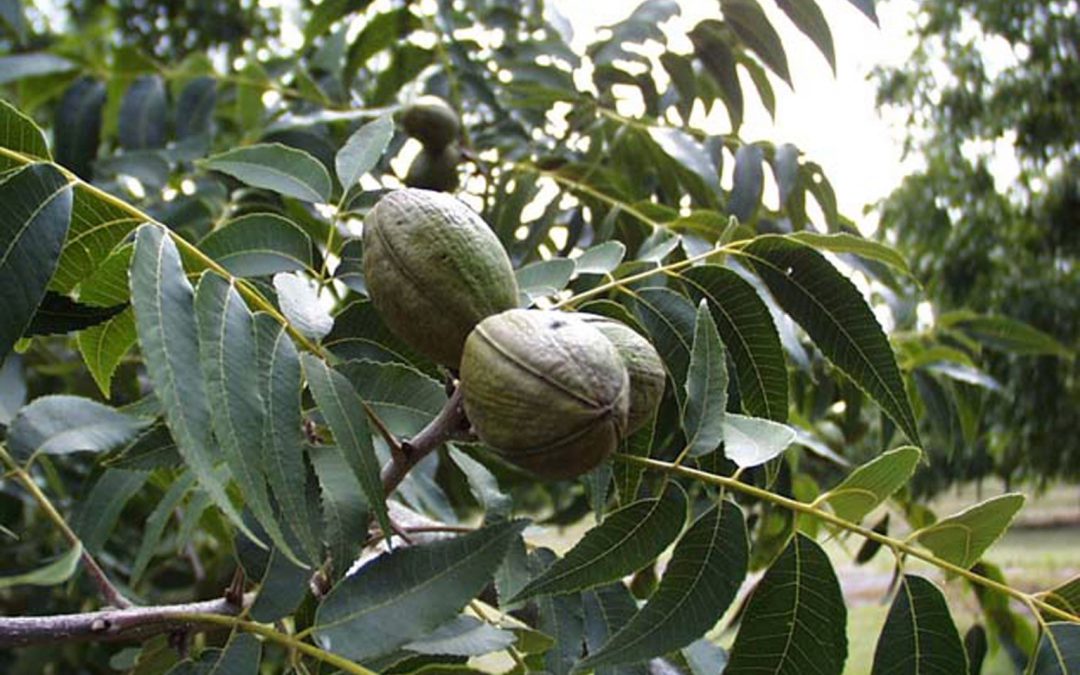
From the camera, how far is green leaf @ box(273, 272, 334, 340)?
0.90 m

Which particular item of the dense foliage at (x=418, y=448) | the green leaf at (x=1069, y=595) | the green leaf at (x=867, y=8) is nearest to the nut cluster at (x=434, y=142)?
the dense foliage at (x=418, y=448)

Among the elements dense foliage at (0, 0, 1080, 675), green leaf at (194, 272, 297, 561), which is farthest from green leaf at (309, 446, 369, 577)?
green leaf at (194, 272, 297, 561)

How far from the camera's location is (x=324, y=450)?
3.20 ft

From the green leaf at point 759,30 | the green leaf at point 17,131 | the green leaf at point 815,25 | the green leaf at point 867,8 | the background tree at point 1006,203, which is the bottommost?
the background tree at point 1006,203

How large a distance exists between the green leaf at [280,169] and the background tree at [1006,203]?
3.83 metres

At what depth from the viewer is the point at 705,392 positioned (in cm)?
90

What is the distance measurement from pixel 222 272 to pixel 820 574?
542 millimetres

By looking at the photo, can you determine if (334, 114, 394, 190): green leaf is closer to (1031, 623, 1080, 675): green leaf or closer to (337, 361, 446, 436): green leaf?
(337, 361, 446, 436): green leaf

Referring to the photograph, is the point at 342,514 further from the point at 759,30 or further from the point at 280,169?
the point at 759,30

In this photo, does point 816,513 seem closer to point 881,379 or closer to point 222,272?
point 881,379

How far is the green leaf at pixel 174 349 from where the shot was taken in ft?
2.39

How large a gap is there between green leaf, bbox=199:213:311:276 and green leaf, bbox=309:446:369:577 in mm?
271

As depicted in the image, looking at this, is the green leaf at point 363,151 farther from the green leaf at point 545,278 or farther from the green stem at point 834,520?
the green stem at point 834,520

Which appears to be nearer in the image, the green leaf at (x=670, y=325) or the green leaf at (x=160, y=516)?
the green leaf at (x=670, y=325)
